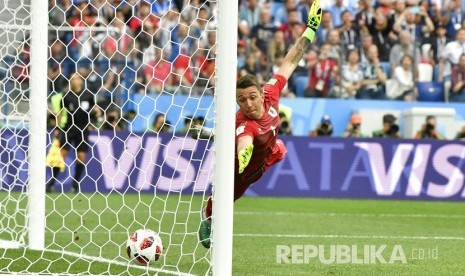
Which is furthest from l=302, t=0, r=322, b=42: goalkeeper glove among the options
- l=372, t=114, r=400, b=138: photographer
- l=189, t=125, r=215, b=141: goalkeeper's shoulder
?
l=372, t=114, r=400, b=138: photographer

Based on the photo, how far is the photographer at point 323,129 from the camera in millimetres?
16641

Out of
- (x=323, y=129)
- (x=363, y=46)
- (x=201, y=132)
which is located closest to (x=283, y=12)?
(x=363, y=46)

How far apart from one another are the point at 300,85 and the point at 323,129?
3.50 ft

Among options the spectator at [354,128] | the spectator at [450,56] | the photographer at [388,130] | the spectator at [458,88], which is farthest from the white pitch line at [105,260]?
the spectator at [450,56]

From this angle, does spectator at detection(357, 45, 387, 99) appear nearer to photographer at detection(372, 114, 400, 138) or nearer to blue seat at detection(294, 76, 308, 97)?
photographer at detection(372, 114, 400, 138)

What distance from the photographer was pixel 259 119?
25.3 ft

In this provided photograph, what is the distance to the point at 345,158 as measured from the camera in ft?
51.1

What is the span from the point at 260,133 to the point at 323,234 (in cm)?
241

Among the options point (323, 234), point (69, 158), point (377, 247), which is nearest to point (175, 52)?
point (69, 158)

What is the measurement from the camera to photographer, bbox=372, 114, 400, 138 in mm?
16828

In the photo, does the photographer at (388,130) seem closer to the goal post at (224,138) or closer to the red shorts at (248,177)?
the red shorts at (248,177)

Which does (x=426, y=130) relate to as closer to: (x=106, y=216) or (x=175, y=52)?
(x=175, y=52)

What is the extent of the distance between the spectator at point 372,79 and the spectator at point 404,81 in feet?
Answer: 0.72

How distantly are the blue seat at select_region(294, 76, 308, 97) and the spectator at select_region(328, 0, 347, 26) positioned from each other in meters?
1.47
